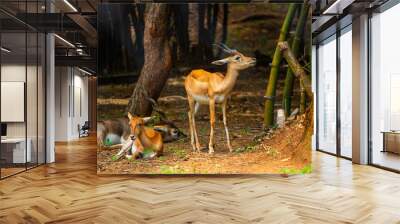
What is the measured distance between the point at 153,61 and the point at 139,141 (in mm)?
1415

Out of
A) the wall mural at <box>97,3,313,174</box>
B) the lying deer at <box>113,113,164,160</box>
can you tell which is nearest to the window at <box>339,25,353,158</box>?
the wall mural at <box>97,3,313,174</box>

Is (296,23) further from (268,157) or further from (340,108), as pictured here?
(340,108)

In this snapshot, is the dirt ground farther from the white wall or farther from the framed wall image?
the white wall

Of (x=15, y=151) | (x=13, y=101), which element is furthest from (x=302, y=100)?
(x=15, y=151)

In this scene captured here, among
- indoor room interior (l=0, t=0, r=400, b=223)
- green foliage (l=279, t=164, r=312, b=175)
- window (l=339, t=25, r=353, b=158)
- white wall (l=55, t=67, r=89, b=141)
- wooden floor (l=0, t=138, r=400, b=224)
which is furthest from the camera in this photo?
white wall (l=55, t=67, r=89, b=141)

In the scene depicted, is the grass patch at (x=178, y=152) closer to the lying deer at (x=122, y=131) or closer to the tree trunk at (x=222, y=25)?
the lying deer at (x=122, y=131)

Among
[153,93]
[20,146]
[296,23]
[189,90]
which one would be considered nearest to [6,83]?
[20,146]

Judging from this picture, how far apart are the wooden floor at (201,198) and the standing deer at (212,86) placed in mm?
919

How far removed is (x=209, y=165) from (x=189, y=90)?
1.34 meters

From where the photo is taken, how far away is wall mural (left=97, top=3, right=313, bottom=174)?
682cm

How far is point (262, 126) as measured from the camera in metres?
6.84

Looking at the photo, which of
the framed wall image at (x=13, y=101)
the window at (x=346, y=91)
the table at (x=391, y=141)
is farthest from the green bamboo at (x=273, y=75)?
the framed wall image at (x=13, y=101)

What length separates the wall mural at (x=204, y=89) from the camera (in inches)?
269

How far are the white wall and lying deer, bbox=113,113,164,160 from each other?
1037cm
